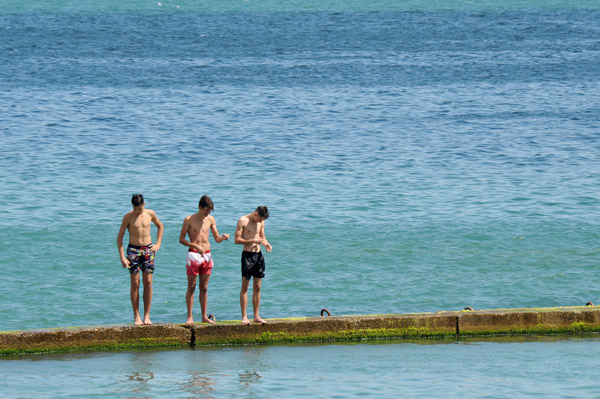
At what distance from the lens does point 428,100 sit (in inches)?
1711

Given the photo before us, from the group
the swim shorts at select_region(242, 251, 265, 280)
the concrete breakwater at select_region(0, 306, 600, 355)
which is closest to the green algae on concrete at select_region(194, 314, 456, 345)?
the concrete breakwater at select_region(0, 306, 600, 355)

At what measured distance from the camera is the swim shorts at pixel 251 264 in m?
12.2

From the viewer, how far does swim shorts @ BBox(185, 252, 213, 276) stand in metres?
12.2

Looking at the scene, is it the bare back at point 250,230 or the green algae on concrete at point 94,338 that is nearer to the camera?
the green algae on concrete at point 94,338

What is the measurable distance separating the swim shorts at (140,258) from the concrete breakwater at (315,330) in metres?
0.77

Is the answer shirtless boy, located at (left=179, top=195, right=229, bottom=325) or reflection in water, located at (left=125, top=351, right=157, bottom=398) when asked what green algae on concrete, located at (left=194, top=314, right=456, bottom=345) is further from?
reflection in water, located at (left=125, top=351, right=157, bottom=398)

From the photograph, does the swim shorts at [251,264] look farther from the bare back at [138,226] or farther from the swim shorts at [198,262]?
the bare back at [138,226]

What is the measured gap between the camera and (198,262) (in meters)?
12.2

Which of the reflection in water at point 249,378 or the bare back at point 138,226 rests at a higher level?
the bare back at point 138,226

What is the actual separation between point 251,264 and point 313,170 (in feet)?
59.1

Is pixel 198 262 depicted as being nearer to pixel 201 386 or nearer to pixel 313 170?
pixel 201 386

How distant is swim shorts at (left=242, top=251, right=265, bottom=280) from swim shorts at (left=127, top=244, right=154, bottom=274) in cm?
123

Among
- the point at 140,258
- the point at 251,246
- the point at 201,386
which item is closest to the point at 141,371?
the point at 201,386

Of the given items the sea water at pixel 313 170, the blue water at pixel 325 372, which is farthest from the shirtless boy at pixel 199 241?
the sea water at pixel 313 170
